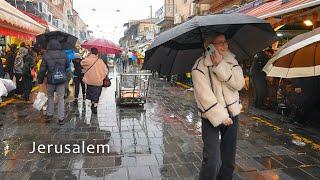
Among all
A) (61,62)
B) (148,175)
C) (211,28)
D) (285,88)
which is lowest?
(148,175)

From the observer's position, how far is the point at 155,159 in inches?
215

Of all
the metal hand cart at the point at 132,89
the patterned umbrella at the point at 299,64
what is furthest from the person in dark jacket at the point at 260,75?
the patterned umbrella at the point at 299,64

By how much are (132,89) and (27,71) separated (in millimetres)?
3612

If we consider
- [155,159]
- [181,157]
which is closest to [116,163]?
[155,159]

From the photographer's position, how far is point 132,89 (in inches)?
410

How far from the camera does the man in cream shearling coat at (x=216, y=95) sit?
3.47 m

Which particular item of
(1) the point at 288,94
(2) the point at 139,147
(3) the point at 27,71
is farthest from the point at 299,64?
(3) the point at 27,71

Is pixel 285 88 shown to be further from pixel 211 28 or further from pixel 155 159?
pixel 211 28

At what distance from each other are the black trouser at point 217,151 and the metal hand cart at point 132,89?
6.68m

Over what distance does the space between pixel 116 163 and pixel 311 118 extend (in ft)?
18.3

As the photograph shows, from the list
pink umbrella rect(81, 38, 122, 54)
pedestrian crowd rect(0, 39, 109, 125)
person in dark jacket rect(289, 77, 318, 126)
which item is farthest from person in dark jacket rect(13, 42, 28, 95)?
person in dark jacket rect(289, 77, 318, 126)

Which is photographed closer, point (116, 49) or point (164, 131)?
point (164, 131)

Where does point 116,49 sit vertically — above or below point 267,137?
above

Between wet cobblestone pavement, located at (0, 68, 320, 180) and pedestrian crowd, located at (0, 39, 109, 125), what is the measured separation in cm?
58
